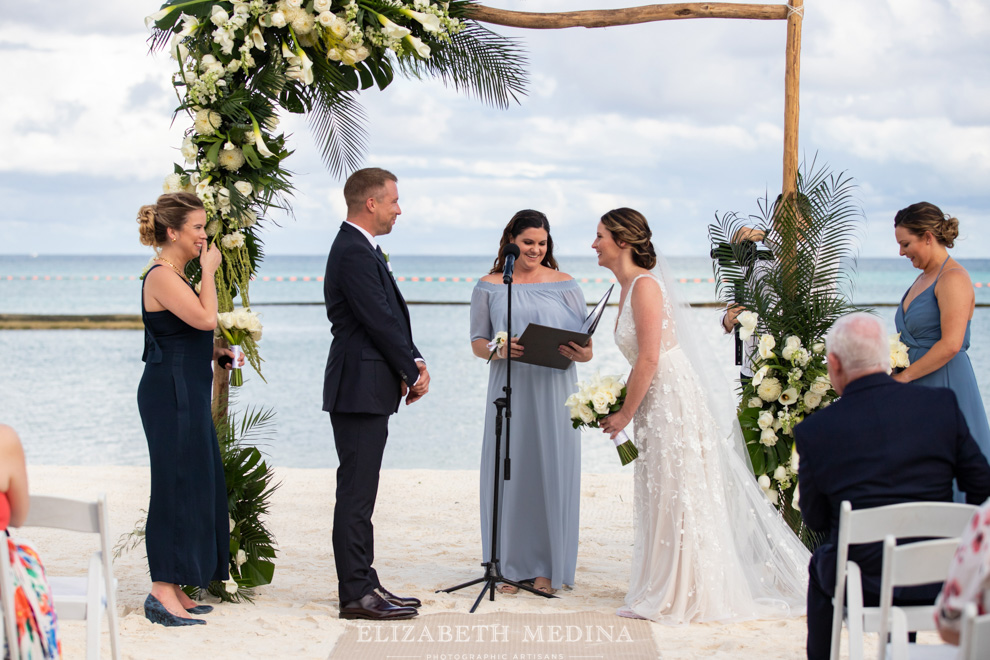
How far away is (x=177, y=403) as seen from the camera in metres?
4.42

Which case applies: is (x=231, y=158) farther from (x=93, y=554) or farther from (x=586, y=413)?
(x=93, y=554)

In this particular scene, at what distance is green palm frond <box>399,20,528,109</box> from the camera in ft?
18.2

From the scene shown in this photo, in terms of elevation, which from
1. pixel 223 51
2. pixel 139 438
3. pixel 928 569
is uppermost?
pixel 223 51

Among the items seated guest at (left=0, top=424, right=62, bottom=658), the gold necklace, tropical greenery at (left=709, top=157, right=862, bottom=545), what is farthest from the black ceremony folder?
seated guest at (left=0, top=424, right=62, bottom=658)

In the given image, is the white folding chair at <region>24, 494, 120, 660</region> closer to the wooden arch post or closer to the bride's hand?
the bride's hand

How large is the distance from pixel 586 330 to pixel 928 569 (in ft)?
9.03

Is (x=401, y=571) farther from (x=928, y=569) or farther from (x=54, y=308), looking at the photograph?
(x=54, y=308)

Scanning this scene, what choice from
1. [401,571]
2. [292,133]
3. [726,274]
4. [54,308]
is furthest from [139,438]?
[54,308]

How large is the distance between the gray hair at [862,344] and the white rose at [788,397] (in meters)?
2.00

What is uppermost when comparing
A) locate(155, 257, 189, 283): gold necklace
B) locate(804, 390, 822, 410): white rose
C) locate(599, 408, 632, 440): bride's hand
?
locate(155, 257, 189, 283): gold necklace

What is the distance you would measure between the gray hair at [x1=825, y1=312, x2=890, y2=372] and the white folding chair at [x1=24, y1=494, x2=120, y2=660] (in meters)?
2.46

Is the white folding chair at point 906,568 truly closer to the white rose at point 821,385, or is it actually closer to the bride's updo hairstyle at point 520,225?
the white rose at point 821,385

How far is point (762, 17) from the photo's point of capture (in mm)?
5586

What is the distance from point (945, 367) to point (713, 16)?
243 centimetres
